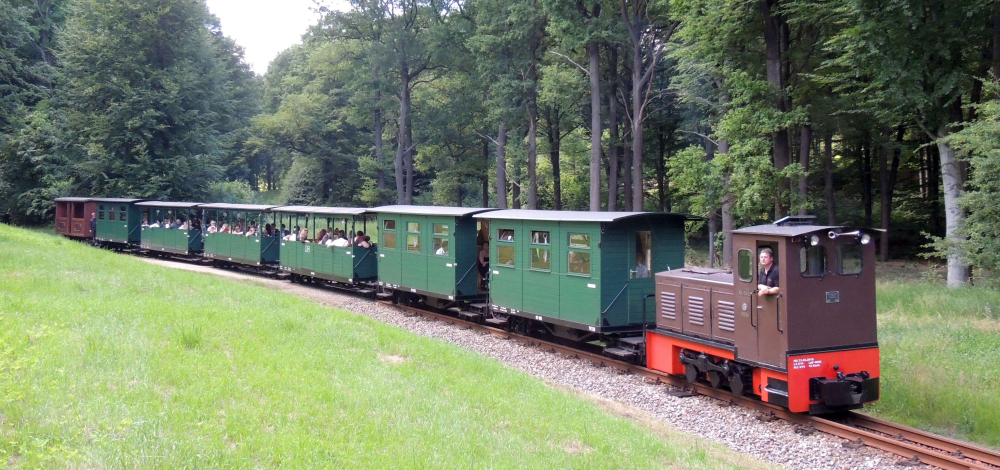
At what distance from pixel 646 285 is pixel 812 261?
435cm

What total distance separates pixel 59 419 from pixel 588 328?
9.19 meters

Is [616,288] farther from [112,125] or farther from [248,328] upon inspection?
[112,125]

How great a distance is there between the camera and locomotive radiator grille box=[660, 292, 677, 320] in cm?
1211

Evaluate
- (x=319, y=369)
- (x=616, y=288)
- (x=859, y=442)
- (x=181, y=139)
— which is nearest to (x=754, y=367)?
(x=859, y=442)

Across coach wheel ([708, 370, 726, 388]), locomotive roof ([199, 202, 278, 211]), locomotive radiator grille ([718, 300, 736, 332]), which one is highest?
locomotive roof ([199, 202, 278, 211])

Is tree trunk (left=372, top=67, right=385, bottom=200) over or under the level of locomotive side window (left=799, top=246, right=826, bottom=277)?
over

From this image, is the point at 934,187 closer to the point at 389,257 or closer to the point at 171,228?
the point at 389,257

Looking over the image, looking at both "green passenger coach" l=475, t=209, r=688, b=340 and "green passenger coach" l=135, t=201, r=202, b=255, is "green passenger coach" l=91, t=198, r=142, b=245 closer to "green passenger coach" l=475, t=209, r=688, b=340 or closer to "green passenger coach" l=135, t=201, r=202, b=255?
"green passenger coach" l=135, t=201, r=202, b=255

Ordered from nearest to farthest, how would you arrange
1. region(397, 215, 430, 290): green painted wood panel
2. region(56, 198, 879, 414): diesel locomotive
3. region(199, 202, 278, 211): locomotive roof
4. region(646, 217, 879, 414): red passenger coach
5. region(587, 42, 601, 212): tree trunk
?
region(646, 217, 879, 414): red passenger coach
region(56, 198, 879, 414): diesel locomotive
region(397, 215, 430, 290): green painted wood panel
region(199, 202, 278, 211): locomotive roof
region(587, 42, 601, 212): tree trunk

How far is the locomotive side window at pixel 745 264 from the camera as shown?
1019cm

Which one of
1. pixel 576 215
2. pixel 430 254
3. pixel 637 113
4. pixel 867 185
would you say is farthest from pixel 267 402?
pixel 867 185

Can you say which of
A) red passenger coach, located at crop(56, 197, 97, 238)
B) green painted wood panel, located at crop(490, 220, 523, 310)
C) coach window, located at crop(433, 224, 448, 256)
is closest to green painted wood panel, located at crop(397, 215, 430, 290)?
coach window, located at crop(433, 224, 448, 256)

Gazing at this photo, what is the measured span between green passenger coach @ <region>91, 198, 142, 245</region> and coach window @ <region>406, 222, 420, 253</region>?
22556 mm

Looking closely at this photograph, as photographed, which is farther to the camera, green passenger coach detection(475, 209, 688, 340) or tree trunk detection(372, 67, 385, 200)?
tree trunk detection(372, 67, 385, 200)
